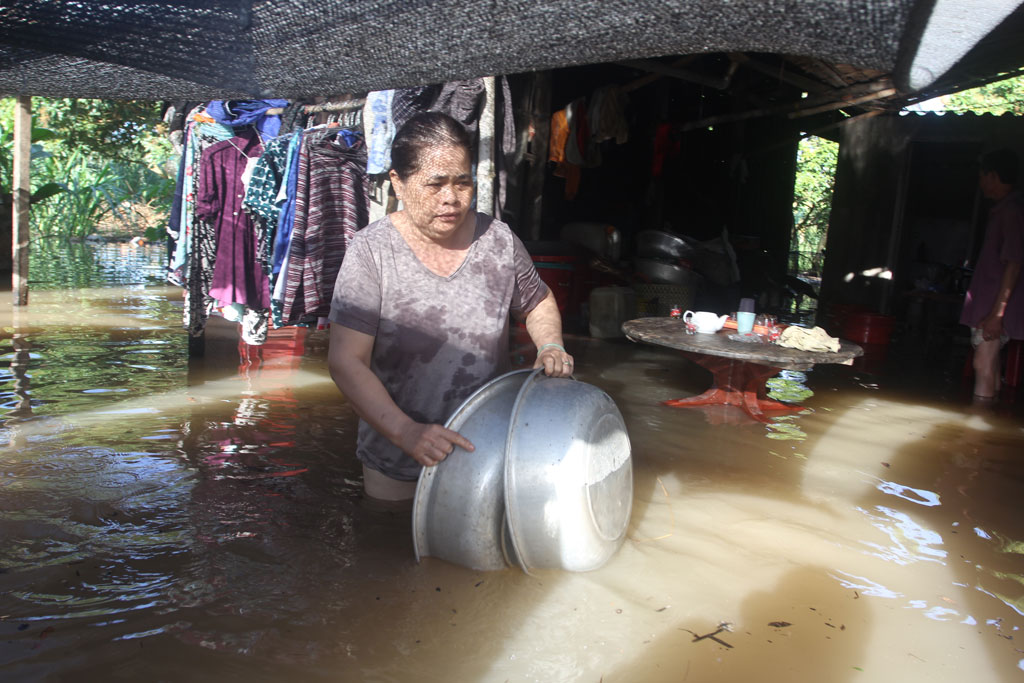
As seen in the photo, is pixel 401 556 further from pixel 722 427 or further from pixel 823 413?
pixel 823 413

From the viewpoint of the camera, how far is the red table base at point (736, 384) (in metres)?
5.13

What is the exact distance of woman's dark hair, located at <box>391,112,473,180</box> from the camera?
2.59m

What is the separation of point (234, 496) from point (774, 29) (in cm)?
283

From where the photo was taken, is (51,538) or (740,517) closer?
(51,538)

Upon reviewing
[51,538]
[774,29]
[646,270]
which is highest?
[774,29]

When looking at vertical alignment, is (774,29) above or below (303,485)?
above

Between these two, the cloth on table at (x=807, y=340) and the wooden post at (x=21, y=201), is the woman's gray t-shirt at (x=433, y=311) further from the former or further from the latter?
the wooden post at (x=21, y=201)

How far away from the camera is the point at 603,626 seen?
2.34m

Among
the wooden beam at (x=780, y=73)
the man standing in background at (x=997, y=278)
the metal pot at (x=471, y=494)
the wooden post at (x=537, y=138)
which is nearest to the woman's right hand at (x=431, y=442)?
the metal pot at (x=471, y=494)

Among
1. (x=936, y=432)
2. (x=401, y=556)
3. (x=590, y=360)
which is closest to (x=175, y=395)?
(x=401, y=556)

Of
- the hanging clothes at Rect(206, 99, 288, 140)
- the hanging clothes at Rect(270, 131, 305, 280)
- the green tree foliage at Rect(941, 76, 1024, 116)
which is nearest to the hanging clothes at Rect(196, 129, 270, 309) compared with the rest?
the hanging clothes at Rect(206, 99, 288, 140)

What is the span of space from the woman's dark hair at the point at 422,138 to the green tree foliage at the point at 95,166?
38.4ft

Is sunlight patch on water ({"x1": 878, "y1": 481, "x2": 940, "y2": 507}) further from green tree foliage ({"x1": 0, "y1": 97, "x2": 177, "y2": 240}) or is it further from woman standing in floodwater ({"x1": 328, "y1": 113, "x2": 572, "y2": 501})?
green tree foliage ({"x1": 0, "y1": 97, "x2": 177, "y2": 240})

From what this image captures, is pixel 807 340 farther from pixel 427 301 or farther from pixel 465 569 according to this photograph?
pixel 465 569
